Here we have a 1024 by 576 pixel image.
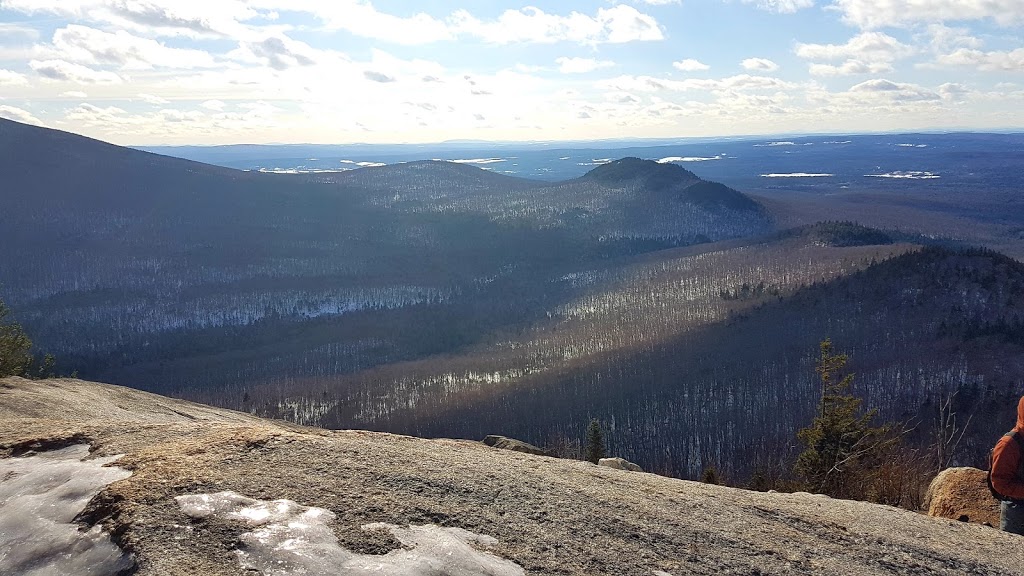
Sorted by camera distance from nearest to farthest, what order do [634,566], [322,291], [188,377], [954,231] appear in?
[634,566] → [188,377] → [322,291] → [954,231]

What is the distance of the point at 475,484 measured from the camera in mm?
7312

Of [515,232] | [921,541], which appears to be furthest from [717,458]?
[515,232]

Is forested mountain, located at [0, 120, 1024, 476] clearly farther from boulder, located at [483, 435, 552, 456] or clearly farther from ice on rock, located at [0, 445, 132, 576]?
ice on rock, located at [0, 445, 132, 576]

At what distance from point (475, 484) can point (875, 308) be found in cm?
6749

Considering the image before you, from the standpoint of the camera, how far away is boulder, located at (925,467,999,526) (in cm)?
931

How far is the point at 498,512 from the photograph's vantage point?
671 cm

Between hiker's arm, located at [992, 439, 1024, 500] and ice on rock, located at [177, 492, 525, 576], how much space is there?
5.80 metres

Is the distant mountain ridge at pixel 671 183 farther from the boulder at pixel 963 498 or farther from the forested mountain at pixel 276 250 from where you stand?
the boulder at pixel 963 498

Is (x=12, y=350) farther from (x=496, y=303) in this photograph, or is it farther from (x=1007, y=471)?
(x=496, y=303)

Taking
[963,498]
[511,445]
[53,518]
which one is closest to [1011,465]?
[963,498]

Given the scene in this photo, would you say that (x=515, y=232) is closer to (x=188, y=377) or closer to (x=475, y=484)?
(x=188, y=377)

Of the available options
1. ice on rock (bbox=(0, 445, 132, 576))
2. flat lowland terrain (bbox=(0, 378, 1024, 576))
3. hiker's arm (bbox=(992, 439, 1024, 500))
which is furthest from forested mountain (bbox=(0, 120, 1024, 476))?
ice on rock (bbox=(0, 445, 132, 576))

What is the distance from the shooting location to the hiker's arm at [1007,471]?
25.5 ft

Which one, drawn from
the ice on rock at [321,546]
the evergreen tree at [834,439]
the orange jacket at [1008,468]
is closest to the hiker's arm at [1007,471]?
the orange jacket at [1008,468]
